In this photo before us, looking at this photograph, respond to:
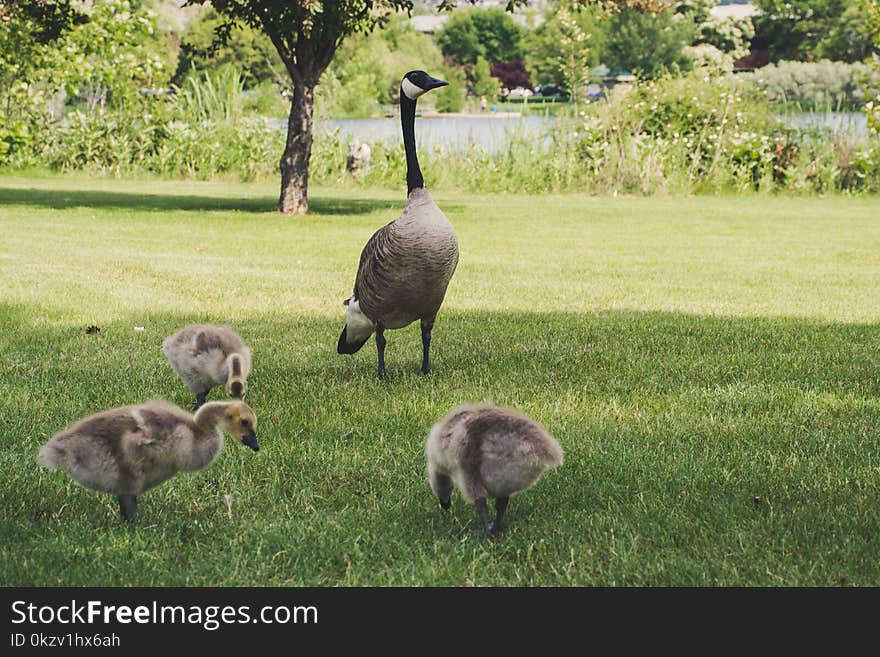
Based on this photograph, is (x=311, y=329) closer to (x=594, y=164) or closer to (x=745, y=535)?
(x=745, y=535)

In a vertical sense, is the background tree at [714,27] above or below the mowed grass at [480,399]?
above

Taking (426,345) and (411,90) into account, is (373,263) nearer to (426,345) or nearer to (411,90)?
(426,345)

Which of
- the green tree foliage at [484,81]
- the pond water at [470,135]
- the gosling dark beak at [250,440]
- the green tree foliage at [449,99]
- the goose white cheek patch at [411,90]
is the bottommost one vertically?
the gosling dark beak at [250,440]

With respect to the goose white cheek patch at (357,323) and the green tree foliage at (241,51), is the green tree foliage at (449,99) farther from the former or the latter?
the goose white cheek patch at (357,323)

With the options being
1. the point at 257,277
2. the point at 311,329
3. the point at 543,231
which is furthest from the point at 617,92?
the point at 311,329

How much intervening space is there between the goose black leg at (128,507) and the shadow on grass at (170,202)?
48.7 feet

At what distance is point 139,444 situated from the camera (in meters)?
3.52

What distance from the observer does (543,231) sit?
52.8 ft

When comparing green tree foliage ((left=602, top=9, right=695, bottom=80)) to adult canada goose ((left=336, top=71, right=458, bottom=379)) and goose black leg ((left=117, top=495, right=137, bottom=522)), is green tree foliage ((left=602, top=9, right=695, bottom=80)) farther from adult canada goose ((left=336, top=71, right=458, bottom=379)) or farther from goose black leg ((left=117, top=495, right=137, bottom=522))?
goose black leg ((left=117, top=495, right=137, bottom=522))

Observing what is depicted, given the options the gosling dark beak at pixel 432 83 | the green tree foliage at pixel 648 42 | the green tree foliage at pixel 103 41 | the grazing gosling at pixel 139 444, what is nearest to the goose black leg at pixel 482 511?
the grazing gosling at pixel 139 444

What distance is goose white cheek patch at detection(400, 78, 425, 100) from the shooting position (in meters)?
6.59

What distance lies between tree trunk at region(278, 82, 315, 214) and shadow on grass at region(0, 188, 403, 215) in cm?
37

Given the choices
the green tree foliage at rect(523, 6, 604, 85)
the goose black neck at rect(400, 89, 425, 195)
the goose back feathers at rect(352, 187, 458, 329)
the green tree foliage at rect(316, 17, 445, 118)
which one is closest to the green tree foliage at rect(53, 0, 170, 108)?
the goose black neck at rect(400, 89, 425, 195)

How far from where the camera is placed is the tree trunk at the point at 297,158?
17844 mm
